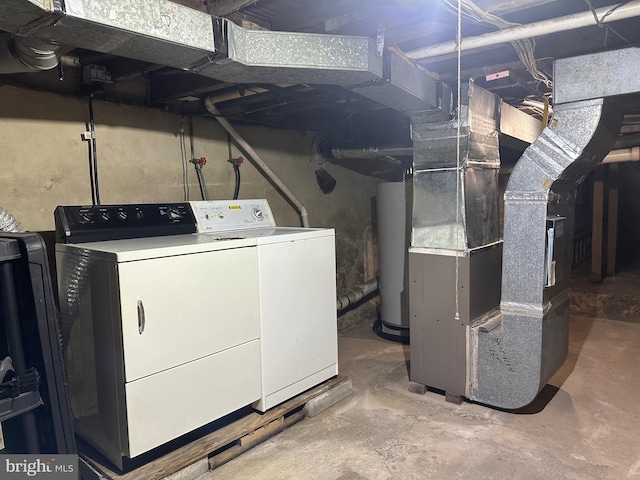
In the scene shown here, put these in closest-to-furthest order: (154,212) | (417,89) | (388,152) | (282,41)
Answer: (282,41) < (417,89) < (154,212) < (388,152)

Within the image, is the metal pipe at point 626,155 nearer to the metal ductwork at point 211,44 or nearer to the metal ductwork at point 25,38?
the metal ductwork at point 211,44

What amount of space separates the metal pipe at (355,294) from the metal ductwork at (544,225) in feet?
5.35

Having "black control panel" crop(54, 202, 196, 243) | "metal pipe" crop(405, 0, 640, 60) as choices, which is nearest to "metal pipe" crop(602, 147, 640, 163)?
"metal pipe" crop(405, 0, 640, 60)

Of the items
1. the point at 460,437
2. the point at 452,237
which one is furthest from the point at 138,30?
the point at 460,437

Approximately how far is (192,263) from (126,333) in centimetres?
40

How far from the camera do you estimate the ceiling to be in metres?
1.78

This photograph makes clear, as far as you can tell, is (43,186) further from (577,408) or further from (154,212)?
(577,408)

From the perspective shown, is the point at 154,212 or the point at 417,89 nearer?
the point at 417,89

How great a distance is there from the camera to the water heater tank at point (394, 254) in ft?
12.1

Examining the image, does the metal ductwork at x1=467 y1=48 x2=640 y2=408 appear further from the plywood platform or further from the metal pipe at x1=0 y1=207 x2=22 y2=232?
the metal pipe at x1=0 y1=207 x2=22 y2=232

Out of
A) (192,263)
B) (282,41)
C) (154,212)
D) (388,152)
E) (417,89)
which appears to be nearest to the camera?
(282,41)

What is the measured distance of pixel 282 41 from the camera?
68.1 inches

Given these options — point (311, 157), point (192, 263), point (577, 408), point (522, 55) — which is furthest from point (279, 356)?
point (311, 157)

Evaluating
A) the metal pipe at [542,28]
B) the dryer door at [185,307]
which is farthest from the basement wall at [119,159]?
the metal pipe at [542,28]
